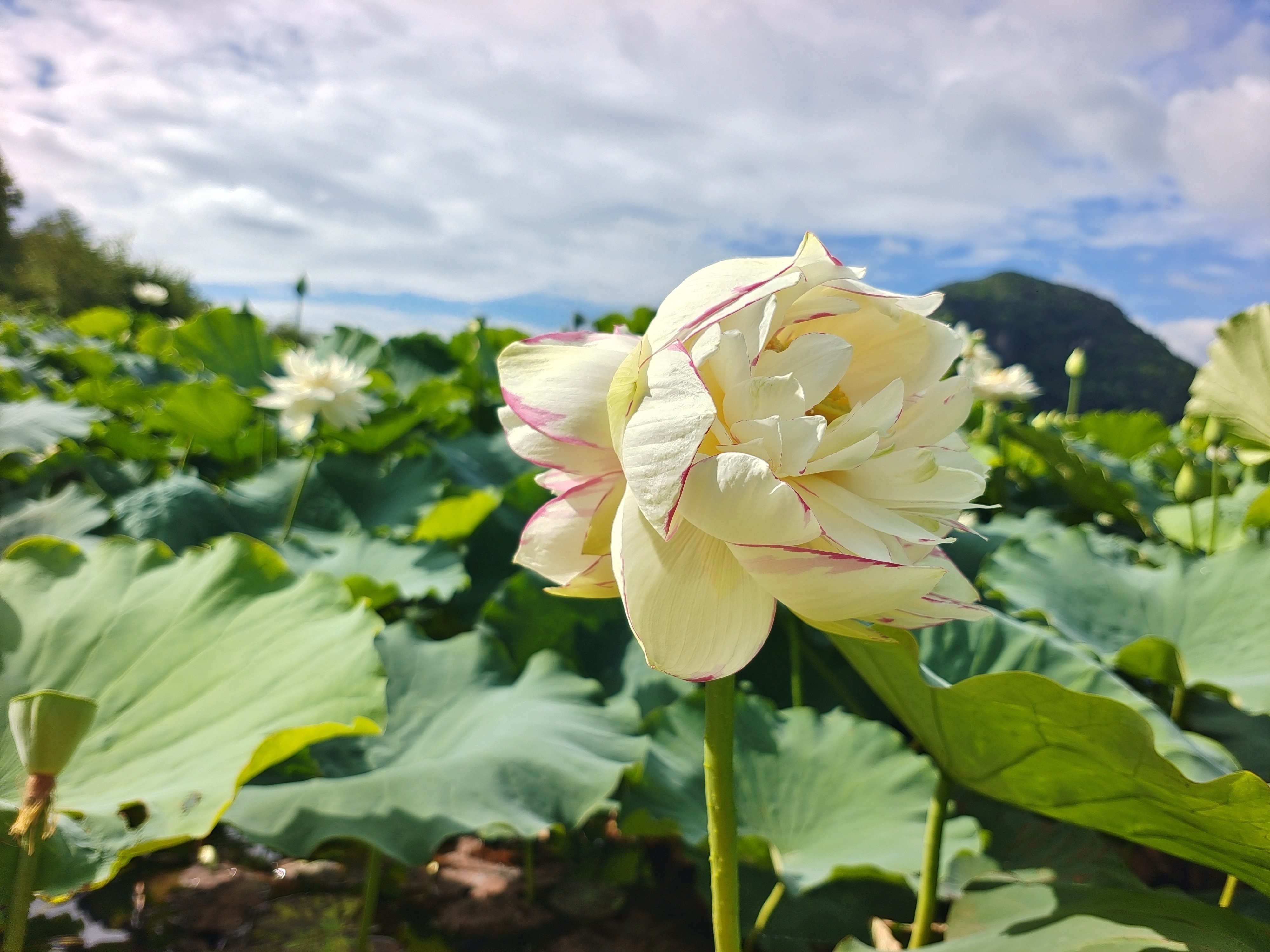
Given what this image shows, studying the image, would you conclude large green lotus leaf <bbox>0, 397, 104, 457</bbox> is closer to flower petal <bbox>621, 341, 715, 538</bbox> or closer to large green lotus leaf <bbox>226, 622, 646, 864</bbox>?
large green lotus leaf <bbox>226, 622, 646, 864</bbox>

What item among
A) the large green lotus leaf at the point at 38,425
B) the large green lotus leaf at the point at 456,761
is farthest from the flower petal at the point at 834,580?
the large green lotus leaf at the point at 38,425

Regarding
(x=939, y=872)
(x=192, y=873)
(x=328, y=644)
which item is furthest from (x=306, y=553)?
(x=939, y=872)

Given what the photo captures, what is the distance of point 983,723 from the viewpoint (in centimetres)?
53

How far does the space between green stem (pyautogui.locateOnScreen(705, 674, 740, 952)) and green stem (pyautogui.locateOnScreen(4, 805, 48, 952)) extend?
407 mm

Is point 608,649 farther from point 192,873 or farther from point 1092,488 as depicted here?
point 1092,488

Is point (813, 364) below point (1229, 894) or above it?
above

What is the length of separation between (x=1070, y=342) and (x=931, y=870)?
2082cm

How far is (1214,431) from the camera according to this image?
1.26 metres

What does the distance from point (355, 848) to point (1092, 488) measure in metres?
1.44

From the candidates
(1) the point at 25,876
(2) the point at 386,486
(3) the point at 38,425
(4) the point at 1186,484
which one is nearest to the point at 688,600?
(1) the point at 25,876

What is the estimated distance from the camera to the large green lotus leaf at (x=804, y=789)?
78 centimetres

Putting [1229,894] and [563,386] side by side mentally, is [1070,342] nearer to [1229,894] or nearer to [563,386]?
[1229,894]

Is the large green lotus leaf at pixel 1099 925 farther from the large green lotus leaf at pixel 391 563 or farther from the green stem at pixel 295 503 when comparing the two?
the green stem at pixel 295 503

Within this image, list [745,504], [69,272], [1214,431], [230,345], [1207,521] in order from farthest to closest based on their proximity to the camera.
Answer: [69,272]
[230,345]
[1207,521]
[1214,431]
[745,504]
